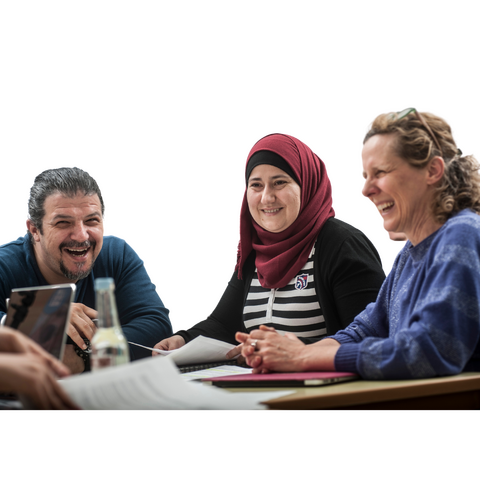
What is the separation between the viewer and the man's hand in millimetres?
1802

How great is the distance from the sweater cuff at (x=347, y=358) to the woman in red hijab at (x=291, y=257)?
0.65 meters

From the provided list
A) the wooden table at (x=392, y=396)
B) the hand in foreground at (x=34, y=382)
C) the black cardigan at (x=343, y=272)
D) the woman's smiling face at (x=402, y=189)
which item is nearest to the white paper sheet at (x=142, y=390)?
the hand in foreground at (x=34, y=382)

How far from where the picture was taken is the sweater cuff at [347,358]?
49.2 inches

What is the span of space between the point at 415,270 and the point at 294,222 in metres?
0.91

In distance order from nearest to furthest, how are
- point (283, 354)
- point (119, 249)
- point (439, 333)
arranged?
point (439, 333) < point (283, 354) < point (119, 249)

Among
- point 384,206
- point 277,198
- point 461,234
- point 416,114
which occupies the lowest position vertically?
point 461,234

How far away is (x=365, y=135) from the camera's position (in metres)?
1.60

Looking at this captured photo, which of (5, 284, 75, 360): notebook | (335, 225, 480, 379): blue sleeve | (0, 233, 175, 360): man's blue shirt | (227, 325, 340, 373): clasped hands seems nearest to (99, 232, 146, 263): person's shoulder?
(0, 233, 175, 360): man's blue shirt

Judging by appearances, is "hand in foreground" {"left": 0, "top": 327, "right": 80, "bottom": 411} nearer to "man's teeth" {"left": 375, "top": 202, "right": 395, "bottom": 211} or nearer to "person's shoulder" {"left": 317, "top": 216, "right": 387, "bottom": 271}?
"man's teeth" {"left": 375, "top": 202, "right": 395, "bottom": 211}

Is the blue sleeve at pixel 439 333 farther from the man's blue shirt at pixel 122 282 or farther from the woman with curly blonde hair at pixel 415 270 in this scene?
the man's blue shirt at pixel 122 282

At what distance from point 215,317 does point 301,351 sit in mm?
1085

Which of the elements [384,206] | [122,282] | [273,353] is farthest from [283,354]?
[122,282]

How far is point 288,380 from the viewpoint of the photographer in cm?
118

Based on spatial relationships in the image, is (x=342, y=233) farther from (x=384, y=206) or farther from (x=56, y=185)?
(x=56, y=185)
